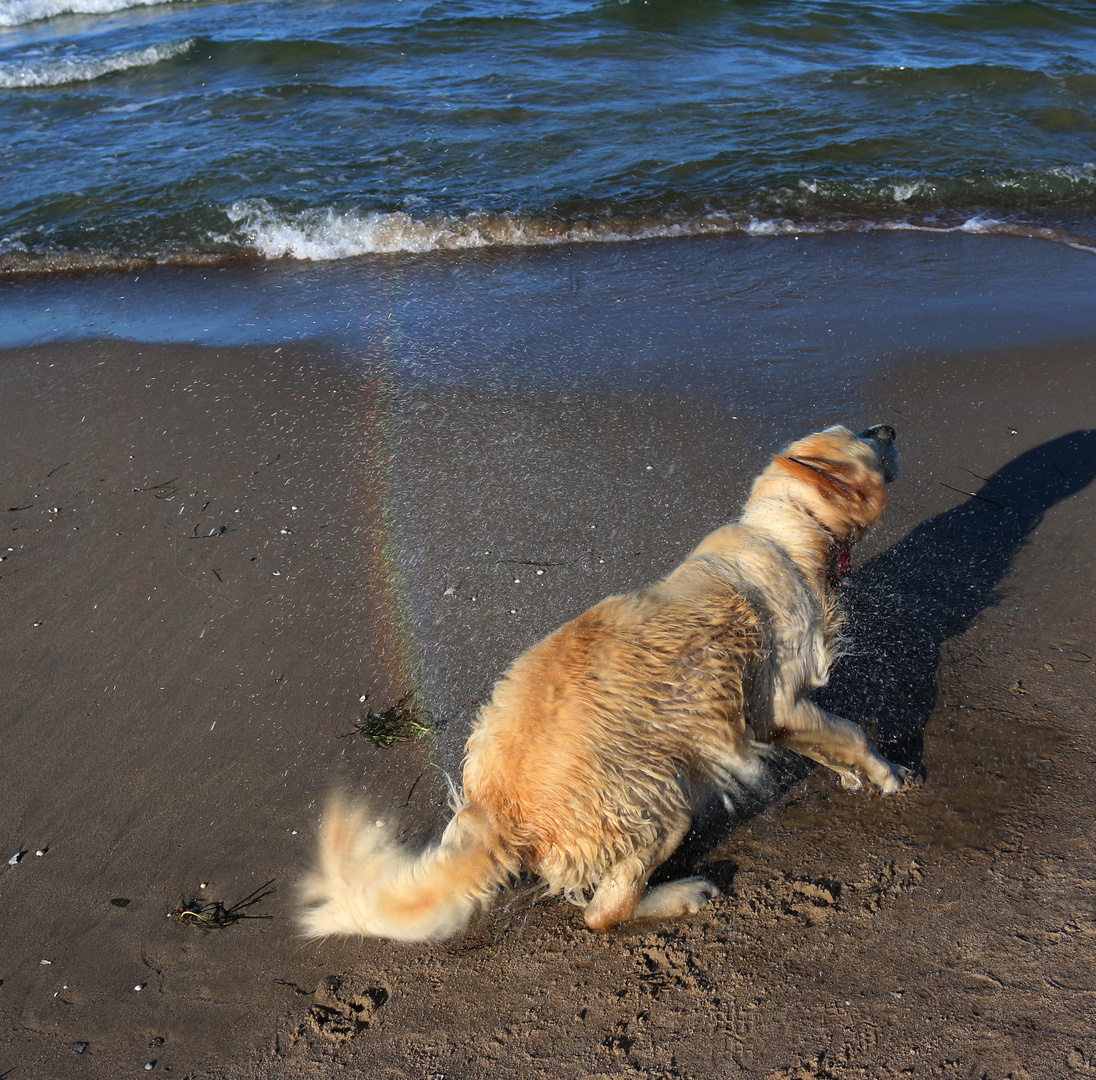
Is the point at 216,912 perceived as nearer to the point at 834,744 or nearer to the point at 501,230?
the point at 834,744

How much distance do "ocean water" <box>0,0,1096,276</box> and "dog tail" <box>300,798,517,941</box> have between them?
294 inches

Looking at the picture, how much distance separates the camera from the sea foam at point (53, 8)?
846 inches

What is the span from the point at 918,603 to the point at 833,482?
117 centimetres

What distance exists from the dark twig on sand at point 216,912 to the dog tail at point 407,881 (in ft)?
0.89

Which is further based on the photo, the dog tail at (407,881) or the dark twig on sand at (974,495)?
the dark twig on sand at (974,495)

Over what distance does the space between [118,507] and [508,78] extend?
36.3 feet

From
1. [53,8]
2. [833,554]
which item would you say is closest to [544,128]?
[833,554]

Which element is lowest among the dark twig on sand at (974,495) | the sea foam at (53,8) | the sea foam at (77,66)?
the dark twig on sand at (974,495)

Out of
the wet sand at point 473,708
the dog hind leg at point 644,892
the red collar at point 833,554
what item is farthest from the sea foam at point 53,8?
the dog hind leg at point 644,892

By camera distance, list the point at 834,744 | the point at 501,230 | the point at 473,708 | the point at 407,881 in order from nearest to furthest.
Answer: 1. the point at 407,881
2. the point at 834,744
3. the point at 473,708
4. the point at 501,230

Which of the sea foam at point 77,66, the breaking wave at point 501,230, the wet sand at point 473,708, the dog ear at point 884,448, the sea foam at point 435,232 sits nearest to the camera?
the wet sand at point 473,708

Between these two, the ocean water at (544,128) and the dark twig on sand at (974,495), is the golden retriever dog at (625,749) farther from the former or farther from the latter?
the ocean water at (544,128)

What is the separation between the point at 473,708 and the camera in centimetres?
412

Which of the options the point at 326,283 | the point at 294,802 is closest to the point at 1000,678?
the point at 294,802
